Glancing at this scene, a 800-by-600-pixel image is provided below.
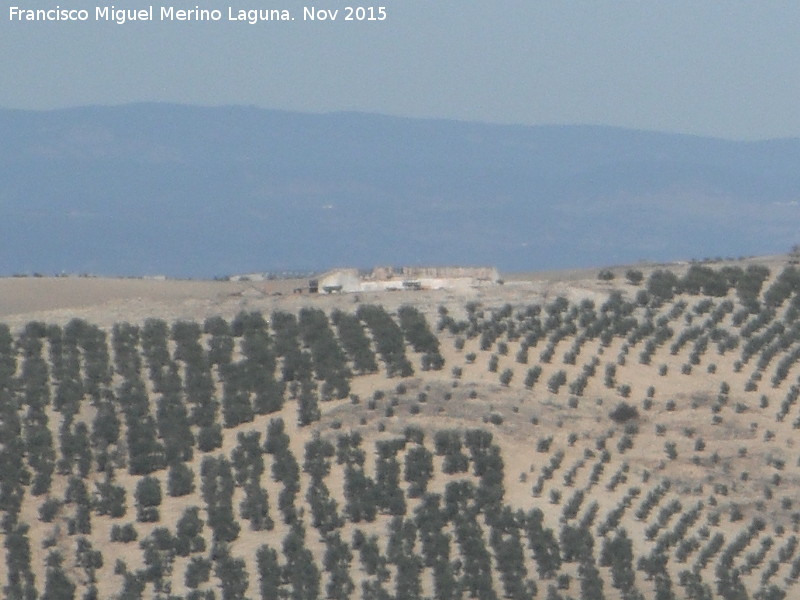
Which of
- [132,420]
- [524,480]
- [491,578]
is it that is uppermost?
[132,420]

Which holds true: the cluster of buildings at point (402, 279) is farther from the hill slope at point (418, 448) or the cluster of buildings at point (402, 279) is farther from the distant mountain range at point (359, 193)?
the distant mountain range at point (359, 193)

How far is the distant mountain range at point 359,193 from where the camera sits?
108m

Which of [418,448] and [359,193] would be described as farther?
[359,193]

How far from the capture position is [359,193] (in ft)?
449

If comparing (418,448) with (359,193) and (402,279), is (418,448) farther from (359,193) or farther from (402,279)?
(359,193)

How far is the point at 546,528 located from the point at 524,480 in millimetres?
1967

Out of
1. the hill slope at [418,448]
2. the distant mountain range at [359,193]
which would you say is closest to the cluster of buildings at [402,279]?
the hill slope at [418,448]

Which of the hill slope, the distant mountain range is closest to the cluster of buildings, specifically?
the hill slope

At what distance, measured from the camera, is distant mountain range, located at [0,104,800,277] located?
108375 millimetres

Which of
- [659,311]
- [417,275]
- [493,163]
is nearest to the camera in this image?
[659,311]

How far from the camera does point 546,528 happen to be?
22.8 m

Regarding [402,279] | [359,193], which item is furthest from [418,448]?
[359,193]

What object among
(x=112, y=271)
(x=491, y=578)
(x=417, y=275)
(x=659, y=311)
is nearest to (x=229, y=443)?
(x=491, y=578)

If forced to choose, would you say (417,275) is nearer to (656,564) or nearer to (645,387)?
(645,387)
